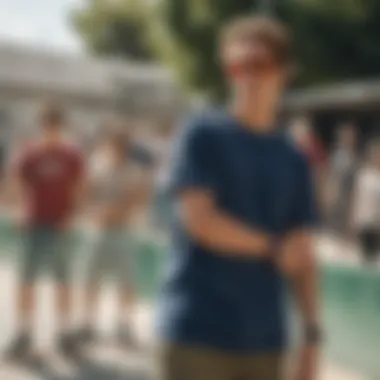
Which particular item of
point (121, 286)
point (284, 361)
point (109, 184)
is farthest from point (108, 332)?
point (284, 361)

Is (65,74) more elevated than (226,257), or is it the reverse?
(65,74)

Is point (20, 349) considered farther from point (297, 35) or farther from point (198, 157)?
point (297, 35)

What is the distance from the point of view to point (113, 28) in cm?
7988

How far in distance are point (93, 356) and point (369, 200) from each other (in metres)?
6.43

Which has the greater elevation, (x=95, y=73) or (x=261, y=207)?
(x=95, y=73)

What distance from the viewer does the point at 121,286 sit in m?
7.44

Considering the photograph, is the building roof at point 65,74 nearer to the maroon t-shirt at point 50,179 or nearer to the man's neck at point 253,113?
the maroon t-shirt at point 50,179

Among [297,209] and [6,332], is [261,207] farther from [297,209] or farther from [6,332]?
[6,332]

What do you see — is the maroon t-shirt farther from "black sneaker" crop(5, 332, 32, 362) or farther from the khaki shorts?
the khaki shorts

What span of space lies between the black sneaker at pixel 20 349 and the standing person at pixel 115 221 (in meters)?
0.40

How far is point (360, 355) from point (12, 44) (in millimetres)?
47785

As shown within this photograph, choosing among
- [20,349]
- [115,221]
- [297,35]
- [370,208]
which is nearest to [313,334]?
[20,349]

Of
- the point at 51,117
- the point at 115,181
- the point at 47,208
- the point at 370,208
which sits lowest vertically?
the point at 47,208

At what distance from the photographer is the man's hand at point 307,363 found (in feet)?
9.46
